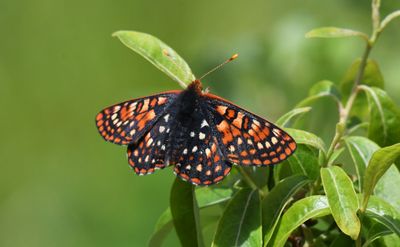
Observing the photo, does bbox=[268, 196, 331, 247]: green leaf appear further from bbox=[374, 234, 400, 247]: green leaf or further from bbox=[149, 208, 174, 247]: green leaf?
bbox=[149, 208, 174, 247]: green leaf

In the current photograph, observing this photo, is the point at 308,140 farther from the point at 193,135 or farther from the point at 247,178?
the point at 193,135

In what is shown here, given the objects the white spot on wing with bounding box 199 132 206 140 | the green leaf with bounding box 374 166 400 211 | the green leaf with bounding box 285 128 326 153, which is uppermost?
the white spot on wing with bounding box 199 132 206 140

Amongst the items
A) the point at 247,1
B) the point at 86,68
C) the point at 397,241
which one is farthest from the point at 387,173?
the point at 247,1

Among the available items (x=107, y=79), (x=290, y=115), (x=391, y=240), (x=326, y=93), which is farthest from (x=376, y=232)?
(x=107, y=79)

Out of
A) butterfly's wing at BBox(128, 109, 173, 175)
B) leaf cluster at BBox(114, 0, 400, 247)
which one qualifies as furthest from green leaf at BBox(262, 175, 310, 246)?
butterfly's wing at BBox(128, 109, 173, 175)

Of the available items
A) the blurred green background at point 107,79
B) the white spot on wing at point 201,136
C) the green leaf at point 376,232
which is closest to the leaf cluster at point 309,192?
the green leaf at point 376,232

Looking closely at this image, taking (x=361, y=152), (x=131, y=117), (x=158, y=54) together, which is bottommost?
(x=361, y=152)
